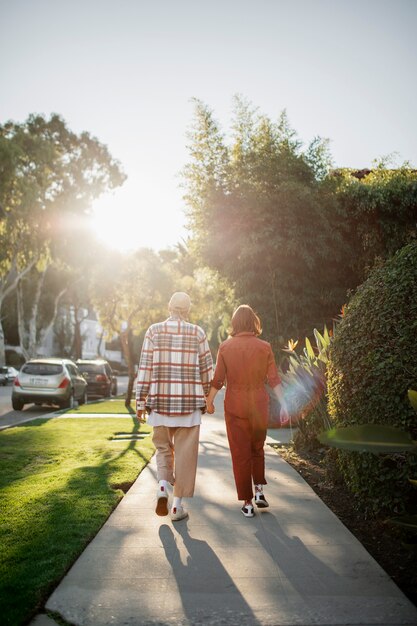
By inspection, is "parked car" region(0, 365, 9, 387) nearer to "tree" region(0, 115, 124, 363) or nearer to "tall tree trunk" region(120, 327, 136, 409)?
"tree" region(0, 115, 124, 363)

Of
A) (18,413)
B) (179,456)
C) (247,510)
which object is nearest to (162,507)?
(179,456)

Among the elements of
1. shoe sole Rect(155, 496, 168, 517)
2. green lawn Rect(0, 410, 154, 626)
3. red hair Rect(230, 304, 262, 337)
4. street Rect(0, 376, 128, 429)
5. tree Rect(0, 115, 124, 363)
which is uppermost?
tree Rect(0, 115, 124, 363)

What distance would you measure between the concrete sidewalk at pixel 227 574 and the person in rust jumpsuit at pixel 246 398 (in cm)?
34

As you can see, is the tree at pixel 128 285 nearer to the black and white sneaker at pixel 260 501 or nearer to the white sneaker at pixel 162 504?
the black and white sneaker at pixel 260 501

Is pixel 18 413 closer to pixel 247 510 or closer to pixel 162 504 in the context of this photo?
pixel 162 504

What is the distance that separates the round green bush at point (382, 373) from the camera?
4016 mm

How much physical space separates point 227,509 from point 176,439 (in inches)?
32.6

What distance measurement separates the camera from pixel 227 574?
3.54 m

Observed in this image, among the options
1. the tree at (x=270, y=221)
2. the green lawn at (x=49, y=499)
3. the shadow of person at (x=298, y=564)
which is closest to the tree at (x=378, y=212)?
the tree at (x=270, y=221)

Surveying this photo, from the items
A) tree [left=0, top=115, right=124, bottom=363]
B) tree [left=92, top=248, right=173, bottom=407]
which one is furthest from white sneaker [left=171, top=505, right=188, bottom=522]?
tree [left=92, top=248, right=173, bottom=407]

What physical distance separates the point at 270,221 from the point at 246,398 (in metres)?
7.53

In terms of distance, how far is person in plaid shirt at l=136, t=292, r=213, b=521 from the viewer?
502cm

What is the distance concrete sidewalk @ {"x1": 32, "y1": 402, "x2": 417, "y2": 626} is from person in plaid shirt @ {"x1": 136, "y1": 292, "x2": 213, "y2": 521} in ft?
1.35

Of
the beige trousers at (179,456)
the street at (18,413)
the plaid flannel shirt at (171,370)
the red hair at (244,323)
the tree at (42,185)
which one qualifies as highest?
the tree at (42,185)
